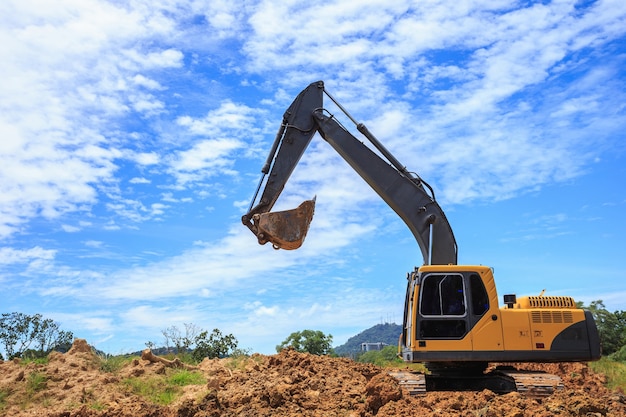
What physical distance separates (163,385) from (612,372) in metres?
12.1

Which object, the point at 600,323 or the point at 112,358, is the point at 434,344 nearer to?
the point at 112,358

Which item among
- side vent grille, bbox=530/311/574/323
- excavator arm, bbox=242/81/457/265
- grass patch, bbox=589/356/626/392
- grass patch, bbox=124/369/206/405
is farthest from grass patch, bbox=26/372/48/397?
grass patch, bbox=589/356/626/392

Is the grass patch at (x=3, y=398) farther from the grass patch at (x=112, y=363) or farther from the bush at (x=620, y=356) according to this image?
the bush at (x=620, y=356)

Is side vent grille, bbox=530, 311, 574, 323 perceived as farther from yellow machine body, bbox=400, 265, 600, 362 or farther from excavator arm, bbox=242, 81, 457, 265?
excavator arm, bbox=242, 81, 457, 265

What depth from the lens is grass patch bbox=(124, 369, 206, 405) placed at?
1279 cm

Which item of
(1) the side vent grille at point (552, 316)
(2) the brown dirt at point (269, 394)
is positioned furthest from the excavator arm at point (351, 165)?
(2) the brown dirt at point (269, 394)

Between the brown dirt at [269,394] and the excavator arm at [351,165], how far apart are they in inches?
114

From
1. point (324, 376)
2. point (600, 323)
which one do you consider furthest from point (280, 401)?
→ point (600, 323)

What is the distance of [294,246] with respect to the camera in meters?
11.9

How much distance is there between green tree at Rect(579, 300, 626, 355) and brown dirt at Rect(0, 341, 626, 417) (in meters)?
12.6

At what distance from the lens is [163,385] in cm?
1357

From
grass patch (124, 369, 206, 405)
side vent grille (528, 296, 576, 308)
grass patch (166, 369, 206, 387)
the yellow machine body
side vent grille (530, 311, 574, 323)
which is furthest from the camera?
grass patch (166, 369, 206, 387)

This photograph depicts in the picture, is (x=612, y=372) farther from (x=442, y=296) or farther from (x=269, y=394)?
(x=269, y=394)

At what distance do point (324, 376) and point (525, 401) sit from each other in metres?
4.03
